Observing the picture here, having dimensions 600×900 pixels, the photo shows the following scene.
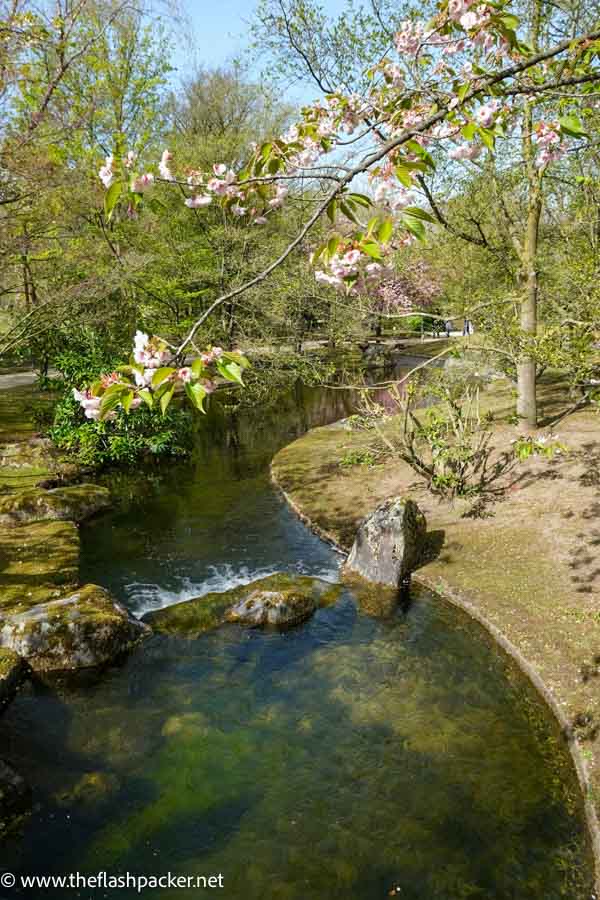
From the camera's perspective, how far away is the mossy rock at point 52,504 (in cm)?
1256

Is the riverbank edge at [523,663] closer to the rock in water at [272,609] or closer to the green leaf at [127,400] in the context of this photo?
the rock in water at [272,609]

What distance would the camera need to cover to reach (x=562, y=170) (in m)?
14.1

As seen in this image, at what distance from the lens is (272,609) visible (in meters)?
9.58

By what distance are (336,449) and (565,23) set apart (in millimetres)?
12080

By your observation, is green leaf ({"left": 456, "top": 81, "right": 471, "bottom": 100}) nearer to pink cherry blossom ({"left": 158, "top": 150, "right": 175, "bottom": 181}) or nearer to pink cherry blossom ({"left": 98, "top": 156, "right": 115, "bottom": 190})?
pink cherry blossom ({"left": 98, "top": 156, "right": 115, "bottom": 190})

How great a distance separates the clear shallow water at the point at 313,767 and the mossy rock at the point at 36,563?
1386mm

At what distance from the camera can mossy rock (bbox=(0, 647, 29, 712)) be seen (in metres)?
7.65

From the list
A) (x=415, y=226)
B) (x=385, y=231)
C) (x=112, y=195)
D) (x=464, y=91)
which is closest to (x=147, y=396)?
(x=112, y=195)

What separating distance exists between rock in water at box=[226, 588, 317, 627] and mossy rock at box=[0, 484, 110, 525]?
556cm

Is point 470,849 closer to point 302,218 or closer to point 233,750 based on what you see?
point 233,750

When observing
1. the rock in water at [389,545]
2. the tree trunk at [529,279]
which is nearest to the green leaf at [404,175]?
the rock in water at [389,545]

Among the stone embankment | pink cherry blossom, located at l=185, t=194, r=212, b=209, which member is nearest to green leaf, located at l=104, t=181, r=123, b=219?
pink cherry blossom, located at l=185, t=194, r=212, b=209

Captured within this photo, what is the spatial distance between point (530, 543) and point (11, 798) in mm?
8943

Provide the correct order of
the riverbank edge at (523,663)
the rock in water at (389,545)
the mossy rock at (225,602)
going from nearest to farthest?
the riverbank edge at (523,663) → the mossy rock at (225,602) → the rock in water at (389,545)
